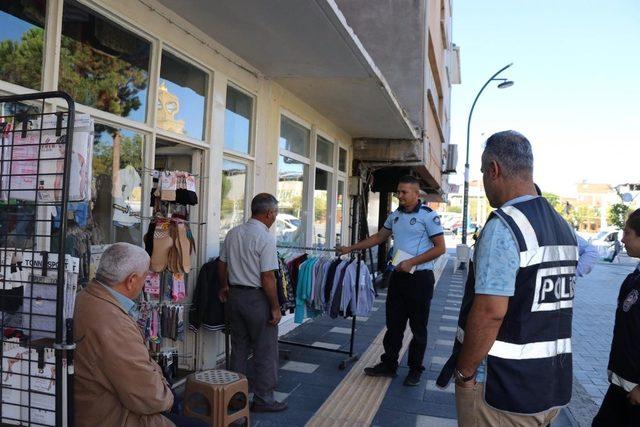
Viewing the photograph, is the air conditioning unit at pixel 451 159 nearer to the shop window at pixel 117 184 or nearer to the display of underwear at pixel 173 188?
the display of underwear at pixel 173 188

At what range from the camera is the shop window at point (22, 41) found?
9.53 feet

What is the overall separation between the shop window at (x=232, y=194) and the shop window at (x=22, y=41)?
230 cm

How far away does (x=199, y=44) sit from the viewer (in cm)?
460

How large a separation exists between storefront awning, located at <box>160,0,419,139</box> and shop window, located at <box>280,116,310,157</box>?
0.39 m

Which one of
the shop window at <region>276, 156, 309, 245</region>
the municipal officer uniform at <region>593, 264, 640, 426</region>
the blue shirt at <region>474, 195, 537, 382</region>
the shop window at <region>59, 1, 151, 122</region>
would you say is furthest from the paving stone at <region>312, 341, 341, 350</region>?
the blue shirt at <region>474, 195, 537, 382</region>

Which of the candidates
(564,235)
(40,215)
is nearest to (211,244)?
(40,215)

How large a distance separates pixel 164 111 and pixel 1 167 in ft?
7.26

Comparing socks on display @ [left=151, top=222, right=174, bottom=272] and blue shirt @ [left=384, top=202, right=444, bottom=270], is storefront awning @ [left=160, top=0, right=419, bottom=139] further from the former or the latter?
socks on display @ [left=151, top=222, right=174, bottom=272]

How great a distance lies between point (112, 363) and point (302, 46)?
339cm

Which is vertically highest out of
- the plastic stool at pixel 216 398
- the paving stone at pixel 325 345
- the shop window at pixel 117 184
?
the shop window at pixel 117 184

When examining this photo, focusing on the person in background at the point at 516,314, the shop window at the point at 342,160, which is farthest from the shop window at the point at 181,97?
the shop window at the point at 342,160

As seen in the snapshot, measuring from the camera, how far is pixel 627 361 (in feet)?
8.88

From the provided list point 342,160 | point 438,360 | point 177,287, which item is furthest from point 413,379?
point 342,160

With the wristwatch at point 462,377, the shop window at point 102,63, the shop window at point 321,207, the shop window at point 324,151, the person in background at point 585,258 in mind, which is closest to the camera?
the wristwatch at point 462,377
